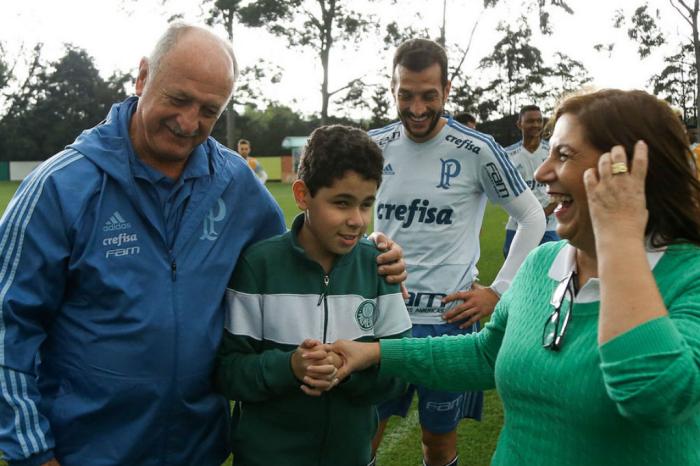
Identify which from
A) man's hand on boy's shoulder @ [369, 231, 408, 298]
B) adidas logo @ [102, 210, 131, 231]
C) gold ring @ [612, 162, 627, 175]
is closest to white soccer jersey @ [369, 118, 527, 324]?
man's hand on boy's shoulder @ [369, 231, 408, 298]

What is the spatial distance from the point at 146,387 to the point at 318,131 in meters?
1.04

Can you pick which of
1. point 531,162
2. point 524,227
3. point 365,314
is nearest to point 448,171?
point 524,227

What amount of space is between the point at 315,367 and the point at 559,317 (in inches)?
29.2

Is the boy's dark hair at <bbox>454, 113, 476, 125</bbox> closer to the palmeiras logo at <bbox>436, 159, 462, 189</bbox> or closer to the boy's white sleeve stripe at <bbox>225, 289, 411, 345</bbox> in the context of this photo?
the palmeiras logo at <bbox>436, 159, 462, 189</bbox>

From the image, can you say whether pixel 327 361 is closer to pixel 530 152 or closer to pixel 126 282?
pixel 126 282

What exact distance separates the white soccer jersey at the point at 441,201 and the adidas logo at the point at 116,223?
2.06 m

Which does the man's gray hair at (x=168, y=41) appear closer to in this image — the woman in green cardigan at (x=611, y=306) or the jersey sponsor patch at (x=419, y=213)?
the woman in green cardigan at (x=611, y=306)

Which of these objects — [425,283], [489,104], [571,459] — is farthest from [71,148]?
[489,104]

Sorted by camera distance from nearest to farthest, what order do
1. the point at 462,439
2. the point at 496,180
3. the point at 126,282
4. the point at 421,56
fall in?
the point at 126,282, the point at 421,56, the point at 496,180, the point at 462,439

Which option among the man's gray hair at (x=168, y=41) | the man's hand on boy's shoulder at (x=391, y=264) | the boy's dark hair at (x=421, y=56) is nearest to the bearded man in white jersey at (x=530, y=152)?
the boy's dark hair at (x=421, y=56)

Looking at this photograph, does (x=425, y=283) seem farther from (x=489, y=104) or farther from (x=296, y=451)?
(x=489, y=104)

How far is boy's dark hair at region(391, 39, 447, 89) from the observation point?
13.0ft

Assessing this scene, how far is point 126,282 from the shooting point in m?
2.28

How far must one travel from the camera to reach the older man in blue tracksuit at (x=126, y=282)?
87.0 inches
